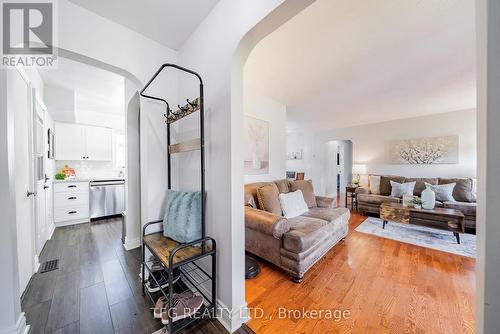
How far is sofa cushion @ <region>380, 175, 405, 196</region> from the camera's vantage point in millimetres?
4613

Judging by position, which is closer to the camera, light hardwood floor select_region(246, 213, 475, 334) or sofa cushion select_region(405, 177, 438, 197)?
light hardwood floor select_region(246, 213, 475, 334)

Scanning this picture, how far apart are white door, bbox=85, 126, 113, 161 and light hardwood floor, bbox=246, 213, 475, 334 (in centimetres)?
433

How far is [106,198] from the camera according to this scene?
404 centimetres

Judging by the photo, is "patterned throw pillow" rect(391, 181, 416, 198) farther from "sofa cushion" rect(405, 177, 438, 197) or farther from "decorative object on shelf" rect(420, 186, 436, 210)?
"decorative object on shelf" rect(420, 186, 436, 210)

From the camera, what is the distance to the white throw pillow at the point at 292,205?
8.95ft

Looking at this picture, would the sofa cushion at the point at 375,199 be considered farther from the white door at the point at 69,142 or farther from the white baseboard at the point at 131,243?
the white door at the point at 69,142

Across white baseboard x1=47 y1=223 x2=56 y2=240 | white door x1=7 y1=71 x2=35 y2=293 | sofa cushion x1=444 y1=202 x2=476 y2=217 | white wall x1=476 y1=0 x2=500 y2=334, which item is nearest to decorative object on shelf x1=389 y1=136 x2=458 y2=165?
sofa cushion x1=444 y1=202 x2=476 y2=217

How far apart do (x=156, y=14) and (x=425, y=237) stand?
15.4 ft

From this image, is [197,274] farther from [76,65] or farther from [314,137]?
[314,137]

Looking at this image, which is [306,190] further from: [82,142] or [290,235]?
[82,142]

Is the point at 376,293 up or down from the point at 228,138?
down

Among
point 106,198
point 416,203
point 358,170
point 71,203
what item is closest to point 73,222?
point 71,203

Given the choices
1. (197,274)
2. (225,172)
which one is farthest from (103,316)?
(225,172)

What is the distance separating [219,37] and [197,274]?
6.78ft
